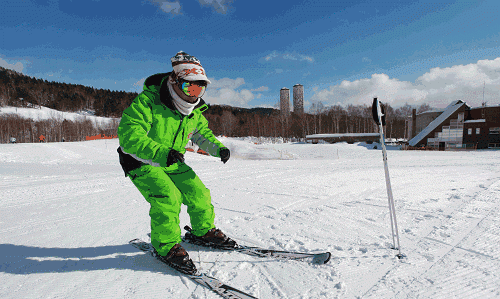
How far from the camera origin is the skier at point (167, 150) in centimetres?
204

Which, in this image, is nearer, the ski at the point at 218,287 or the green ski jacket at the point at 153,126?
the ski at the point at 218,287

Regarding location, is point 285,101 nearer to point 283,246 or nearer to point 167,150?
point 283,246

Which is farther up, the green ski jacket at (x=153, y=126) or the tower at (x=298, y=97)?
the tower at (x=298, y=97)

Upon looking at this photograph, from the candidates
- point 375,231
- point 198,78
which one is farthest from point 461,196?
point 198,78

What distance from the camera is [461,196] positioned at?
4684 millimetres

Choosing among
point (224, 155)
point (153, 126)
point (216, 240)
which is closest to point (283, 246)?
point (216, 240)

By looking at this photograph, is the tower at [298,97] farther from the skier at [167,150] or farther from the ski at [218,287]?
the ski at [218,287]

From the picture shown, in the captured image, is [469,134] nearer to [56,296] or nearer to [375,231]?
[375,231]

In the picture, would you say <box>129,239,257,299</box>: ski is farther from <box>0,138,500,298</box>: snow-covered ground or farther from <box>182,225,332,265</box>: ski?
<box>182,225,332,265</box>: ski

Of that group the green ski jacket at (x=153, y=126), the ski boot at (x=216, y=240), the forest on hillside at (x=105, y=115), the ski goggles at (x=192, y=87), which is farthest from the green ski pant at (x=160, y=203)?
the forest on hillside at (x=105, y=115)

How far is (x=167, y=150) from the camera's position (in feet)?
6.49

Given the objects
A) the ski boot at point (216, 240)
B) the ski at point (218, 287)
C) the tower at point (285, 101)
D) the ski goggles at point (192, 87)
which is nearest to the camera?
the ski at point (218, 287)

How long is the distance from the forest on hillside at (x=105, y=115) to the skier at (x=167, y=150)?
175 feet

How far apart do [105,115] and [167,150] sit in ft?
347
